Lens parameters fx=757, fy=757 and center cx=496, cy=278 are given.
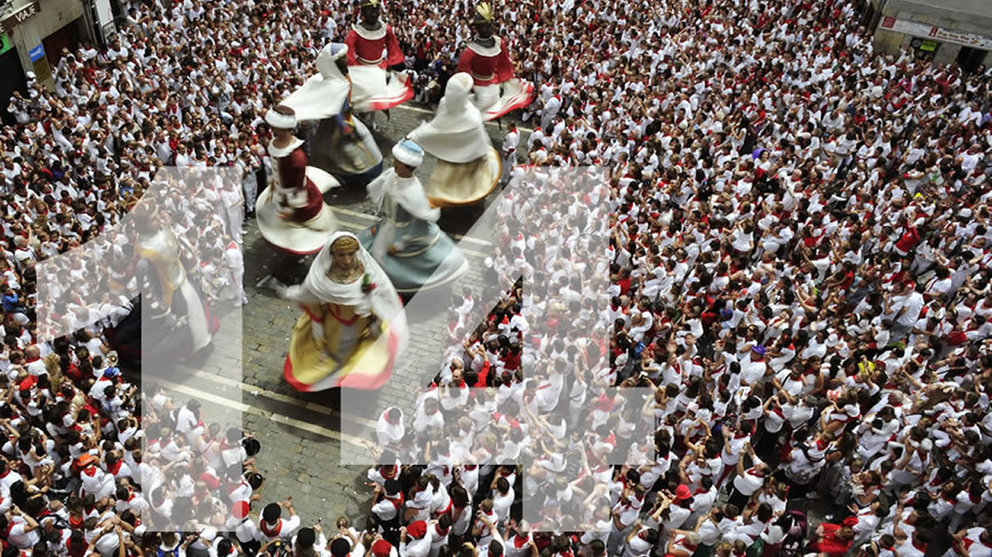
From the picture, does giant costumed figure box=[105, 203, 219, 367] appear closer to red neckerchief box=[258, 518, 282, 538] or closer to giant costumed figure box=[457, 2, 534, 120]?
red neckerchief box=[258, 518, 282, 538]

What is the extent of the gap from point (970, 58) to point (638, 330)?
49.8ft

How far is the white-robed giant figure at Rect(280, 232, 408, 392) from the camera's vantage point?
362 inches

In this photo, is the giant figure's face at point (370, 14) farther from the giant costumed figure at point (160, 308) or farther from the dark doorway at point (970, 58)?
the dark doorway at point (970, 58)

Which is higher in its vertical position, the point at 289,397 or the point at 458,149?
the point at 458,149

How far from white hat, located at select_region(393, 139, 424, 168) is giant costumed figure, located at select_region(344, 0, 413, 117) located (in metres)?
4.21

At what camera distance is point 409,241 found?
11.3 meters

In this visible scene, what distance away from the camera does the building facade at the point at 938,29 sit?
1836 centimetres

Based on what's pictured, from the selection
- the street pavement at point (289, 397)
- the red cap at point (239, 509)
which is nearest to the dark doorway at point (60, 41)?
the street pavement at point (289, 397)

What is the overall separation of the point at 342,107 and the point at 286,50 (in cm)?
415

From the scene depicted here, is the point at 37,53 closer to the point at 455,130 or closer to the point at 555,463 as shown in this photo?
the point at 455,130

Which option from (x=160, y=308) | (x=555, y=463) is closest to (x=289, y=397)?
(x=160, y=308)

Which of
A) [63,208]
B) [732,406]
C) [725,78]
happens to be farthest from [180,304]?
[725,78]

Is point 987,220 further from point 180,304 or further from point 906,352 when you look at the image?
point 180,304

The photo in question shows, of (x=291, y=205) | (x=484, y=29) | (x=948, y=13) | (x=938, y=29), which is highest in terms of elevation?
(x=948, y=13)
